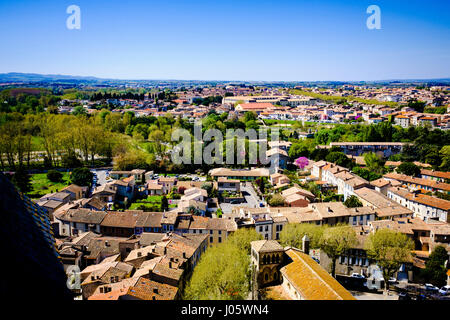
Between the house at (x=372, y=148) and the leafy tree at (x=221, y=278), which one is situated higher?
the house at (x=372, y=148)

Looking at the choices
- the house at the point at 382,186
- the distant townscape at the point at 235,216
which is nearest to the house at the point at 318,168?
the distant townscape at the point at 235,216

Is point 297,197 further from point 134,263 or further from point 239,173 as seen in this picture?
point 134,263

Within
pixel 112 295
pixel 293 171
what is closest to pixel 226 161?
pixel 293 171

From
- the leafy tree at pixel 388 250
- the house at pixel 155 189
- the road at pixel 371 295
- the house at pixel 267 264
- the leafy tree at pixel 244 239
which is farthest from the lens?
the house at pixel 155 189

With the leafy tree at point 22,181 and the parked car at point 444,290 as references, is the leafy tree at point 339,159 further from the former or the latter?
the leafy tree at point 22,181

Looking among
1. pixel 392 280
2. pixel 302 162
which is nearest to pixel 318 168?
pixel 302 162

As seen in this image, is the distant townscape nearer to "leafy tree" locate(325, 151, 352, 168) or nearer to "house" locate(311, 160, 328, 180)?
"leafy tree" locate(325, 151, 352, 168)
